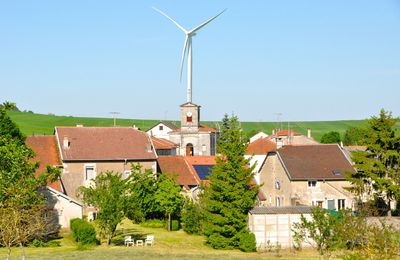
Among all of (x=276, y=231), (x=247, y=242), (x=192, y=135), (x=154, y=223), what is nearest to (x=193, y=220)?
(x=154, y=223)

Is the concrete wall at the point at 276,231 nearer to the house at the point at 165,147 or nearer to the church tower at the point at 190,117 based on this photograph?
the house at the point at 165,147

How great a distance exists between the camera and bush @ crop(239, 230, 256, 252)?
1794 inches

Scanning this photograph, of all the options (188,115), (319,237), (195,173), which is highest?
(188,115)

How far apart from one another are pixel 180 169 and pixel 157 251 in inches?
937

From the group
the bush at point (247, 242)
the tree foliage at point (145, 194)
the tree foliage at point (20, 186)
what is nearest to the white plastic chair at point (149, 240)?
the bush at point (247, 242)

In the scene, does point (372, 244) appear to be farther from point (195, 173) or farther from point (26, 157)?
point (195, 173)

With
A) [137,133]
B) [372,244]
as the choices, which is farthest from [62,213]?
[372,244]

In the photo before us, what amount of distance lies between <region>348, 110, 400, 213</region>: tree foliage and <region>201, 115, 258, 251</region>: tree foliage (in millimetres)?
9375

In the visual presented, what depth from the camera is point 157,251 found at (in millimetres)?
41781

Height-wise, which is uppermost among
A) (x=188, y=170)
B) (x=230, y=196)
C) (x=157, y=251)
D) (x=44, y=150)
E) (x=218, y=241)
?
(x=44, y=150)

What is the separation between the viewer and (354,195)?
58.0m

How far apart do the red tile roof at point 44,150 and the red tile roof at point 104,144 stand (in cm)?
98

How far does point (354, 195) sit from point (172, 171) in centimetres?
1639

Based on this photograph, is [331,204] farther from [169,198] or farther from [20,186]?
[20,186]
